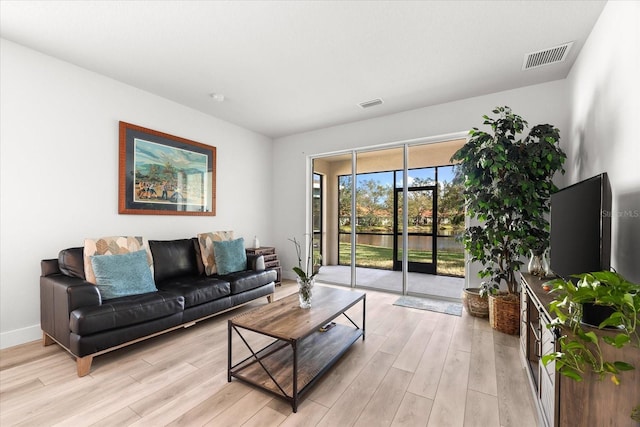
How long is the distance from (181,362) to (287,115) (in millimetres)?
3489

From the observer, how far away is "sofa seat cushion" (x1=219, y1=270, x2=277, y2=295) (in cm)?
322

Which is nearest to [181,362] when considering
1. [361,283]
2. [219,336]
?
[219,336]

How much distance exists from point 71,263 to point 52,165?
3.46 ft

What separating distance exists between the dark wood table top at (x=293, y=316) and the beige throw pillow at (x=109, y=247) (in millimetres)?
1540

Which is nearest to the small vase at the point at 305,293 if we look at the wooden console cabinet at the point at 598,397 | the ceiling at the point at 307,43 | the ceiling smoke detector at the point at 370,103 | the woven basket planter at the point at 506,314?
the wooden console cabinet at the point at 598,397

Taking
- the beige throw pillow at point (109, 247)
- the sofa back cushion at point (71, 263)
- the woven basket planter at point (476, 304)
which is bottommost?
the woven basket planter at point (476, 304)

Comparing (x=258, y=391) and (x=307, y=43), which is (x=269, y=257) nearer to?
(x=258, y=391)

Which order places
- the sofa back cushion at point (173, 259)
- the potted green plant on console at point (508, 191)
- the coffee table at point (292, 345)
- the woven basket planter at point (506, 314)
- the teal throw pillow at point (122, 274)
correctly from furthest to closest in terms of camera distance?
1. the sofa back cushion at point (173, 259)
2. the woven basket planter at point (506, 314)
3. the potted green plant on console at point (508, 191)
4. the teal throw pillow at point (122, 274)
5. the coffee table at point (292, 345)

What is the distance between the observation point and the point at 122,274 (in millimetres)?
2521

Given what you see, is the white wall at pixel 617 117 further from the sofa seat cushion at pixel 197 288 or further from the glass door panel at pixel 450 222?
the sofa seat cushion at pixel 197 288

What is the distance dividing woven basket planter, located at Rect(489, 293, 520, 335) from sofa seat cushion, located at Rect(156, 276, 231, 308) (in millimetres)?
2945

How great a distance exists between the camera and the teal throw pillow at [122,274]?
7.91 feet

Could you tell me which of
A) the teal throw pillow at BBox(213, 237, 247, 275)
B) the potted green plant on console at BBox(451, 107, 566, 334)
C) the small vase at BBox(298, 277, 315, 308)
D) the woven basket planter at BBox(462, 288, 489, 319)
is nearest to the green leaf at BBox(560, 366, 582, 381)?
the small vase at BBox(298, 277, 315, 308)

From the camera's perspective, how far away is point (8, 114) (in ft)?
8.11
